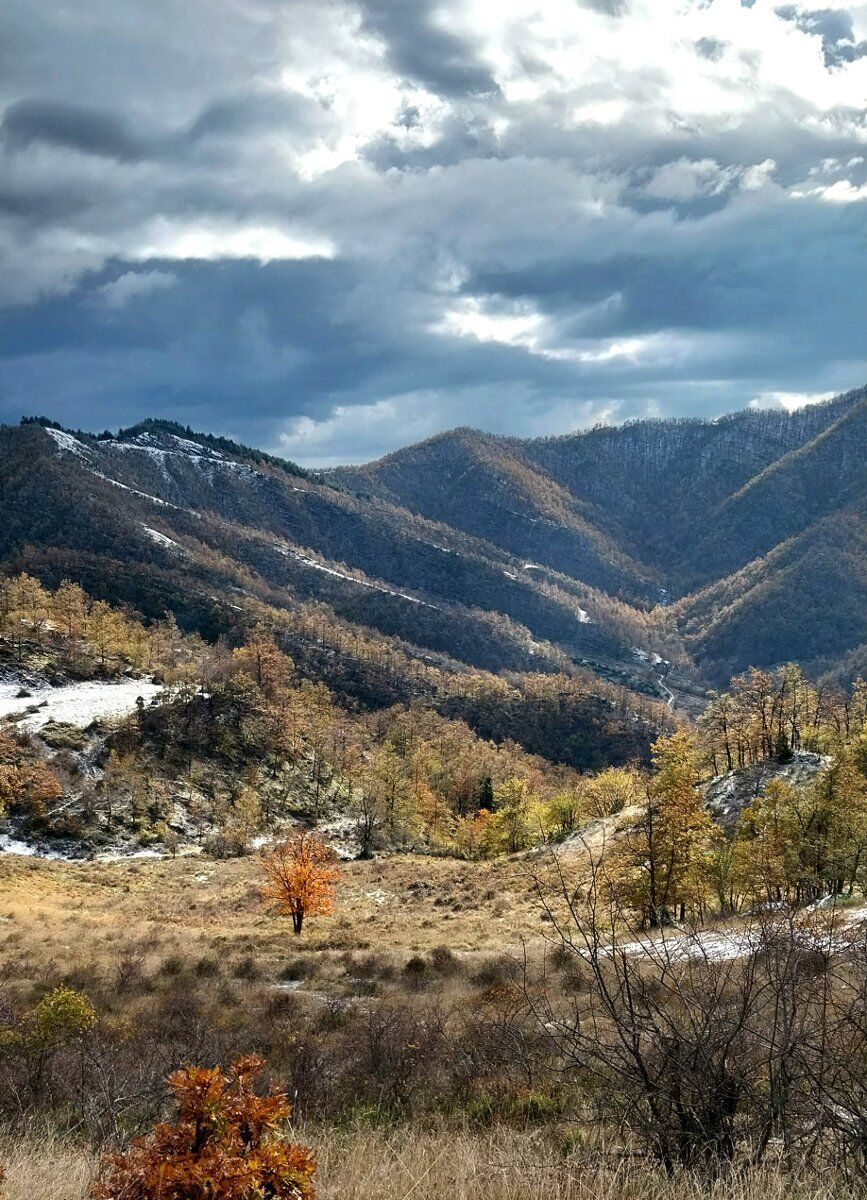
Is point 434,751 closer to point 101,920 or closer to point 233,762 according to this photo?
point 233,762

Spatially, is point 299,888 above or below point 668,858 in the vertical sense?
below

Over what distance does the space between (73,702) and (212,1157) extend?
10131 centimetres

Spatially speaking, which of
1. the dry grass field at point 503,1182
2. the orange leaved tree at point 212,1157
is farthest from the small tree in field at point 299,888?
the orange leaved tree at point 212,1157

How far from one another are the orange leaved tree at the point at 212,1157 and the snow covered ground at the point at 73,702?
88.8 meters

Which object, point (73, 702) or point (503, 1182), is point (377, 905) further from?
point (73, 702)

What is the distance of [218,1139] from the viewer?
3881 millimetres

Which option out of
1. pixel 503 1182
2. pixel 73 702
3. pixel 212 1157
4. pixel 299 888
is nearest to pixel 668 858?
pixel 299 888

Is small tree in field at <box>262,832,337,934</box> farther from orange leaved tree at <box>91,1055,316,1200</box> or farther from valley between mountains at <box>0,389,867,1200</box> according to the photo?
orange leaved tree at <box>91,1055,316,1200</box>

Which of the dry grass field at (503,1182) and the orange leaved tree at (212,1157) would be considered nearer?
the orange leaved tree at (212,1157)

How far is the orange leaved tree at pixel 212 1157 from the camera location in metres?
3.63

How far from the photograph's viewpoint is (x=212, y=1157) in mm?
3742

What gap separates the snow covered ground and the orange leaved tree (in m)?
88.8

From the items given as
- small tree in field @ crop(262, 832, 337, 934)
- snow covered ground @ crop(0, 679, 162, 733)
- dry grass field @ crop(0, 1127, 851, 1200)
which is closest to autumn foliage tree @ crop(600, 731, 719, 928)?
small tree in field @ crop(262, 832, 337, 934)

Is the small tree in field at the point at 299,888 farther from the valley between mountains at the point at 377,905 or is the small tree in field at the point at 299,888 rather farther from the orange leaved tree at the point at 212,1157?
the orange leaved tree at the point at 212,1157
